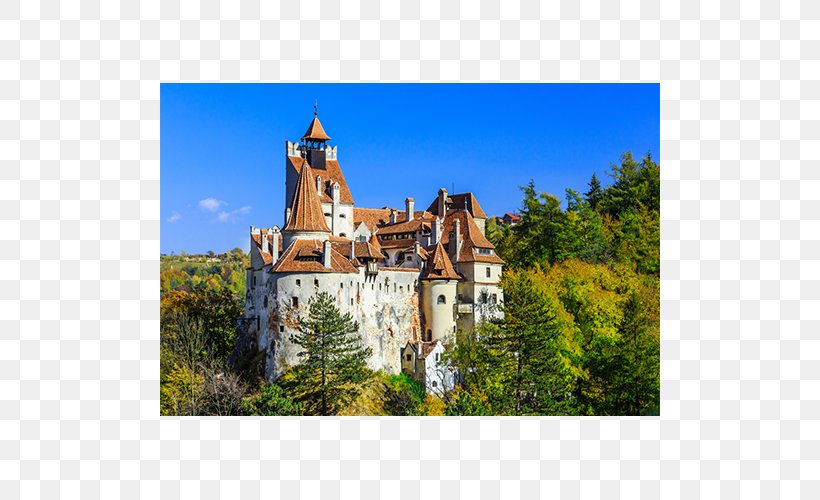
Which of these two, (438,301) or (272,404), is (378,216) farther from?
(272,404)

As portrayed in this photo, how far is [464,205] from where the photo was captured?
59.6m

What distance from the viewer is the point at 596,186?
6912 centimetres

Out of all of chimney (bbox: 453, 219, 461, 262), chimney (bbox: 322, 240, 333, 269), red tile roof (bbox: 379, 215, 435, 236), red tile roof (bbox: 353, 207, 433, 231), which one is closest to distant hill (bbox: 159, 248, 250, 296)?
red tile roof (bbox: 353, 207, 433, 231)

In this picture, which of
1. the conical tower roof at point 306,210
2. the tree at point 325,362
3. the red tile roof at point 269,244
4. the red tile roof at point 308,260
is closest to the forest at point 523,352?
the tree at point 325,362

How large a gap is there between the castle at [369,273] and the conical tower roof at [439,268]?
0.06 meters

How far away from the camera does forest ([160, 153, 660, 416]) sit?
132 feet

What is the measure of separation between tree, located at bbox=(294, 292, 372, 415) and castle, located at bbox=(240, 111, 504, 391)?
3.02 feet

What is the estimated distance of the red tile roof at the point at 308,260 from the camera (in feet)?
138

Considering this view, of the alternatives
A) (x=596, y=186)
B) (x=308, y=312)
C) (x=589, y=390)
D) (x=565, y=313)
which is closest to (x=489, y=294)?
(x=565, y=313)

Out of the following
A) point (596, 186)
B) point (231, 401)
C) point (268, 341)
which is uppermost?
point (596, 186)

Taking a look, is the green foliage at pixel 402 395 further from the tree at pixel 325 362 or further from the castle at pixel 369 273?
the tree at pixel 325 362

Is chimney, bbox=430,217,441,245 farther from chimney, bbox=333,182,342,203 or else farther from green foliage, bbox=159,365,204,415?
green foliage, bbox=159,365,204,415
